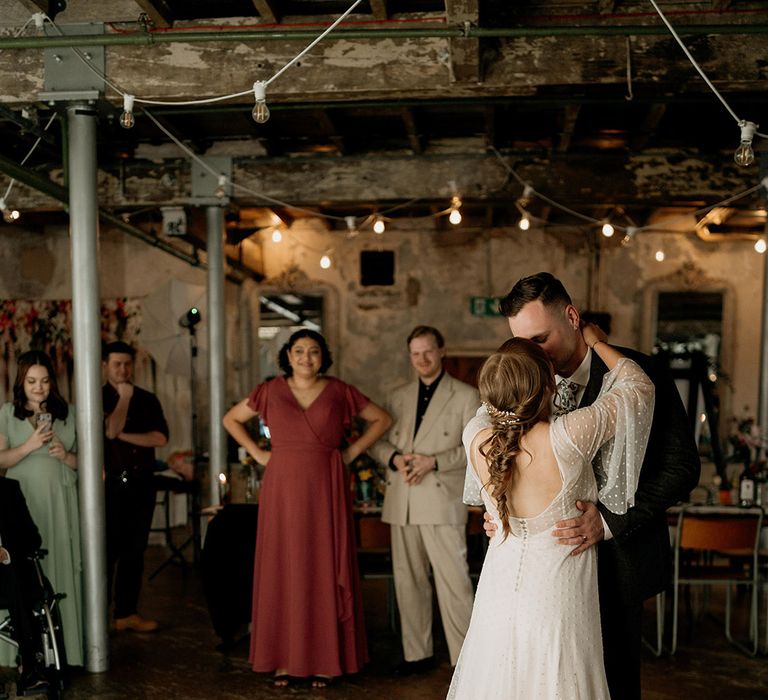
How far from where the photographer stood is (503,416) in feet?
8.36

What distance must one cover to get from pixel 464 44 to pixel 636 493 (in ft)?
8.90

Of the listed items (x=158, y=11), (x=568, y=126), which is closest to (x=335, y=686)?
(x=158, y=11)

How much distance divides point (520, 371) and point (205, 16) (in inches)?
132

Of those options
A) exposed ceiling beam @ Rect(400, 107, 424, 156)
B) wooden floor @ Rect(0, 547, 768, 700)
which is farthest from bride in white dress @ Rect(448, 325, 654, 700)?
exposed ceiling beam @ Rect(400, 107, 424, 156)

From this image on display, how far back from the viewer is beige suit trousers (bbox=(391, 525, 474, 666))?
15.6ft

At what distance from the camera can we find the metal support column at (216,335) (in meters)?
7.21

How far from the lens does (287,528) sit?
4617 millimetres

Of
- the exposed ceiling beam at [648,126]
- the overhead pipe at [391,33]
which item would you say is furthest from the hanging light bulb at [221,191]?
the exposed ceiling beam at [648,126]

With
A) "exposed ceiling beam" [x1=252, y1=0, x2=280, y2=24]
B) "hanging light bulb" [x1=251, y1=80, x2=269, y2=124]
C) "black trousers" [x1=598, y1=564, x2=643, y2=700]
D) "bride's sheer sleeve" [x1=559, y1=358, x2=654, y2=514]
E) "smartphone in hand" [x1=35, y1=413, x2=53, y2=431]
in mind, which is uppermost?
"exposed ceiling beam" [x1=252, y1=0, x2=280, y2=24]

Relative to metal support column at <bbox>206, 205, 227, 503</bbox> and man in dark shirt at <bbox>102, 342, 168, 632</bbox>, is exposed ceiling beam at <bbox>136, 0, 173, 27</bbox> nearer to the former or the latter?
man in dark shirt at <bbox>102, 342, 168, 632</bbox>

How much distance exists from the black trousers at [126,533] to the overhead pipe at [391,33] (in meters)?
2.72

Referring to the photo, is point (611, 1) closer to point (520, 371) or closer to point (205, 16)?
point (205, 16)

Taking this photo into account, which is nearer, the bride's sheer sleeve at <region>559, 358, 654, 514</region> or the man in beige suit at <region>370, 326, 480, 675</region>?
the bride's sheer sleeve at <region>559, 358, 654, 514</region>

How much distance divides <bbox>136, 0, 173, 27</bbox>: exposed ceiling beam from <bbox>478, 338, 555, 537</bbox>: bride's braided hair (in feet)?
10.1
